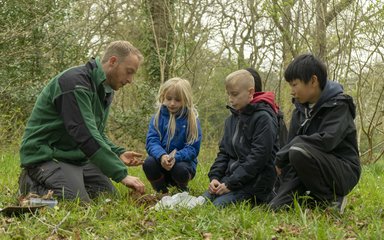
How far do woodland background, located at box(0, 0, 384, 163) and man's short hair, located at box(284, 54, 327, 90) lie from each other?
4.33 m

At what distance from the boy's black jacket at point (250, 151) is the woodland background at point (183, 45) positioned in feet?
13.6

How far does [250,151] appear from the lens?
4.71 m

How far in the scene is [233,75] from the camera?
4793 millimetres

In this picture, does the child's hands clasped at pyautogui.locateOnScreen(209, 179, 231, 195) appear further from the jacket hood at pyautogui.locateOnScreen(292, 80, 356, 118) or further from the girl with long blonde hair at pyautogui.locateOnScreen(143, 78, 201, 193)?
the jacket hood at pyautogui.locateOnScreen(292, 80, 356, 118)

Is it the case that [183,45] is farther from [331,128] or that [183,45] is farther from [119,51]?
[331,128]

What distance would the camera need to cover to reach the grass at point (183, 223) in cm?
329

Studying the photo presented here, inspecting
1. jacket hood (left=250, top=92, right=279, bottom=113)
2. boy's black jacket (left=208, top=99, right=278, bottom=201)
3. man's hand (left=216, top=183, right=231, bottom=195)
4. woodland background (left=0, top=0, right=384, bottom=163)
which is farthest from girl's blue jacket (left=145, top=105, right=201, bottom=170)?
woodland background (left=0, top=0, right=384, bottom=163)

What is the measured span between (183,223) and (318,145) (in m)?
1.27

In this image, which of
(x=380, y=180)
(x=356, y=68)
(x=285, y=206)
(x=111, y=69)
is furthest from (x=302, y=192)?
(x=356, y=68)

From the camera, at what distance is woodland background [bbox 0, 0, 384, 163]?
29.4 ft

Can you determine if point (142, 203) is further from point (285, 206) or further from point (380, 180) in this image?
point (380, 180)

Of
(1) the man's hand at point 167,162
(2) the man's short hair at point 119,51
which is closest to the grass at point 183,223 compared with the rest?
(1) the man's hand at point 167,162

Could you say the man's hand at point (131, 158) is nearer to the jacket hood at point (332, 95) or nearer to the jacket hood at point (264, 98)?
the jacket hood at point (264, 98)

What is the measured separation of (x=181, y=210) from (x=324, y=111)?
1392mm
